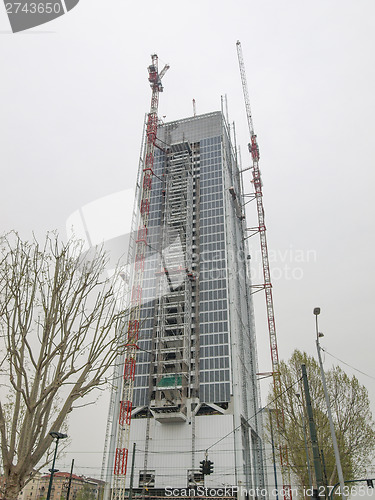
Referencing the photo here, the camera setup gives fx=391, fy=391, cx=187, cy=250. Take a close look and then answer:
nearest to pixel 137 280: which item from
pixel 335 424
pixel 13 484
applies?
pixel 335 424

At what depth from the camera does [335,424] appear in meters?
29.8

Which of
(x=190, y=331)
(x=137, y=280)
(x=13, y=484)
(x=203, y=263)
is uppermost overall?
(x=203, y=263)

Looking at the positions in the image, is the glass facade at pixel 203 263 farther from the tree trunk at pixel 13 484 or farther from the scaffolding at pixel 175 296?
the tree trunk at pixel 13 484

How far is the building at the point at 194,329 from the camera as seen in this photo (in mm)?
55125

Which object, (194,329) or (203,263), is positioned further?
(203,263)

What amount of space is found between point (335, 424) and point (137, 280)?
143ft

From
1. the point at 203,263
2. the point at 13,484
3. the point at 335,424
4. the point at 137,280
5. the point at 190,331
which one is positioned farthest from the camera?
the point at 203,263

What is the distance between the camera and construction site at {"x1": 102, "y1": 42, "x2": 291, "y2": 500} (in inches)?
2141

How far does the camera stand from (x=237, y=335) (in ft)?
211

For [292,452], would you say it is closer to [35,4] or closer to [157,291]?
[35,4]

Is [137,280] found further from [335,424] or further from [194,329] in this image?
[335,424]

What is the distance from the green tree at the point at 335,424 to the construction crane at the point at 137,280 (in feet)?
61.7

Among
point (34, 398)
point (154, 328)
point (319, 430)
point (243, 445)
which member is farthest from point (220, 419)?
point (34, 398)

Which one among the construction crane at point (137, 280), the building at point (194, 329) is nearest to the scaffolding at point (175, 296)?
the building at point (194, 329)
